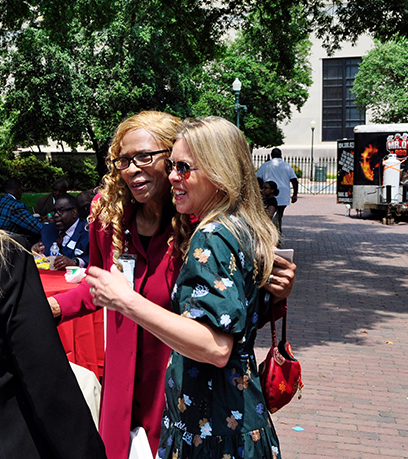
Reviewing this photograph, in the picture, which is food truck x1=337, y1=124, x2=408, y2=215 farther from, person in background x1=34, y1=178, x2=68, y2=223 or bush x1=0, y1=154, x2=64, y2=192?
bush x1=0, y1=154, x2=64, y2=192

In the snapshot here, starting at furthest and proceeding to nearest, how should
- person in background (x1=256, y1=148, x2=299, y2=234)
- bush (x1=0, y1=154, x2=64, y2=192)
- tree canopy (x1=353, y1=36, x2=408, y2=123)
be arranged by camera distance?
tree canopy (x1=353, y1=36, x2=408, y2=123) < bush (x1=0, y1=154, x2=64, y2=192) < person in background (x1=256, y1=148, x2=299, y2=234)

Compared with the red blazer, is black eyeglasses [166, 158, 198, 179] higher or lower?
higher

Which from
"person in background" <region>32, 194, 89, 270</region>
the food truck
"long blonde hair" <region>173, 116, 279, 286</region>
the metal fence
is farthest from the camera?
the metal fence

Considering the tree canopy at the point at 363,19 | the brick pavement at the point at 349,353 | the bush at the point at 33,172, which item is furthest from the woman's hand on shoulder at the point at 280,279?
the bush at the point at 33,172

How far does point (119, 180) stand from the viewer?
2561 mm

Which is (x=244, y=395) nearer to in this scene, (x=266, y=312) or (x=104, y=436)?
(x=266, y=312)

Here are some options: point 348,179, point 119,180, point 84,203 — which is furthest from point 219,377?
point 348,179

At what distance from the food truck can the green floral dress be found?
1758cm

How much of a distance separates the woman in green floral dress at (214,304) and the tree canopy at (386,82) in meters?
35.9

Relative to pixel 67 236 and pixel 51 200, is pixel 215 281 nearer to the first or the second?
pixel 67 236

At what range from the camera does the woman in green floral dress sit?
1.65 m

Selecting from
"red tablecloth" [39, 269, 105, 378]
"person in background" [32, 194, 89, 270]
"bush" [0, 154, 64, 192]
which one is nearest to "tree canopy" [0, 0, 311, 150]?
"bush" [0, 154, 64, 192]

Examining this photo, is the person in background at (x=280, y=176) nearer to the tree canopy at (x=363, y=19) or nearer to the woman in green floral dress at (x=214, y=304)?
the tree canopy at (x=363, y=19)

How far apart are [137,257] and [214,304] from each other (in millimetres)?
819
